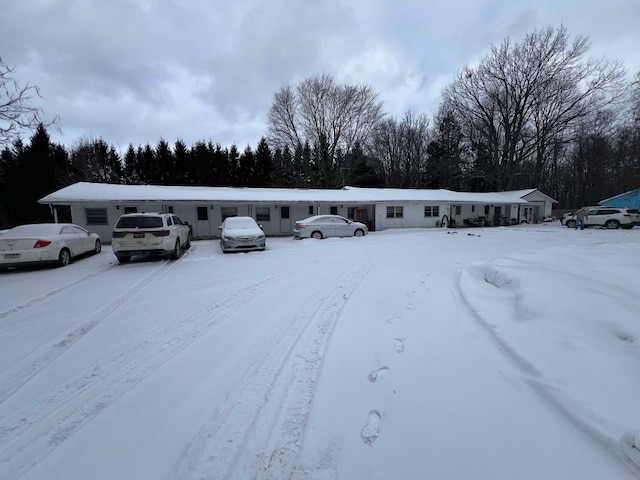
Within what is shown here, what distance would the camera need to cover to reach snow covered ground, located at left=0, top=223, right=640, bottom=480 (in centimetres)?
192

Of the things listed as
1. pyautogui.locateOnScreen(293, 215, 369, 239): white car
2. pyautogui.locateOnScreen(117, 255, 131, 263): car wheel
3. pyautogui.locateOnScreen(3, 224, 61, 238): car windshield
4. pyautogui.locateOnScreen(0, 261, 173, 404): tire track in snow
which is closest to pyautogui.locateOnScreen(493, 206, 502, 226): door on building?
pyautogui.locateOnScreen(293, 215, 369, 239): white car

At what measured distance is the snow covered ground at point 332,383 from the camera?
1.92 m

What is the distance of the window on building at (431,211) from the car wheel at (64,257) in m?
23.6

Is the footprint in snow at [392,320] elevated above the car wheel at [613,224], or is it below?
below

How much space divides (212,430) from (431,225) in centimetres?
2530

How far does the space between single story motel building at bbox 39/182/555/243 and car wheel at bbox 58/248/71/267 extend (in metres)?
7.29

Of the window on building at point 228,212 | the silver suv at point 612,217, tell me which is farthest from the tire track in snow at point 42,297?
the silver suv at point 612,217

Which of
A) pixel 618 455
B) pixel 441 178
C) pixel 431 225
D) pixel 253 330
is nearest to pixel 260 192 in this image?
pixel 431 225

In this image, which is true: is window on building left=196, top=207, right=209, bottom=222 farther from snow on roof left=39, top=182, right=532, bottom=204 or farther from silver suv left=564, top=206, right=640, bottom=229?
silver suv left=564, top=206, right=640, bottom=229

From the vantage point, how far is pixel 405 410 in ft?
7.86

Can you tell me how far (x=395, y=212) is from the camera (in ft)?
78.1

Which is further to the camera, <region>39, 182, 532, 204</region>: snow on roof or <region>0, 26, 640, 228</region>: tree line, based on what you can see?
<region>0, 26, 640, 228</region>: tree line

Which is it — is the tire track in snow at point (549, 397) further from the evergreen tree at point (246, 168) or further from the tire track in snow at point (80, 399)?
the evergreen tree at point (246, 168)

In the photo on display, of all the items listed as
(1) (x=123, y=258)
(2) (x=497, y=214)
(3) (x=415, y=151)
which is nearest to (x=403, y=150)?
(3) (x=415, y=151)
